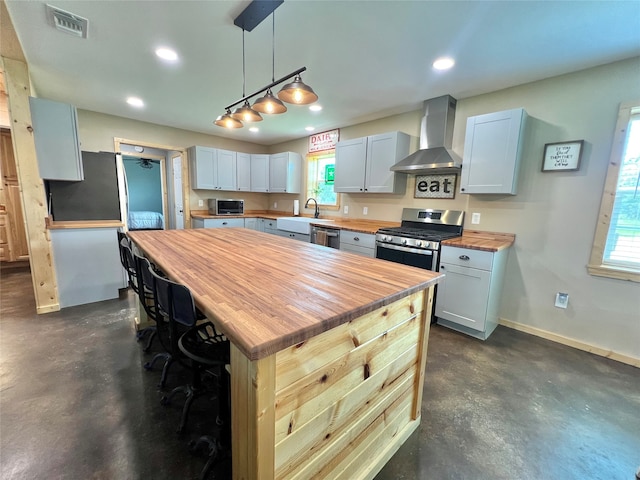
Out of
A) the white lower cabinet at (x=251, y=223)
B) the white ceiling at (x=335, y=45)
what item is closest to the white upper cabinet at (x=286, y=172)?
the white lower cabinet at (x=251, y=223)

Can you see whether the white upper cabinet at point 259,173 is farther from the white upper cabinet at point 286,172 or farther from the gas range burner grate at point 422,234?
the gas range burner grate at point 422,234

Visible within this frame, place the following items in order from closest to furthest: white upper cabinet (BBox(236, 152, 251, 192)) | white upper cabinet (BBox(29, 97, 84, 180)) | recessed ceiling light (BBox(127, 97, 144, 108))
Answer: white upper cabinet (BBox(29, 97, 84, 180)) → recessed ceiling light (BBox(127, 97, 144, 108)) → white upper cabinet (BBox(236, 152, 251, 192))

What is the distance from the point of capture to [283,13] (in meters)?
1.75

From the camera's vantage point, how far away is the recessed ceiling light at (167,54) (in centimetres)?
221

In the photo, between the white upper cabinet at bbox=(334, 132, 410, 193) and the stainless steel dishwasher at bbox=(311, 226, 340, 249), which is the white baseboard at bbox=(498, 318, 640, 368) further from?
the stainless steel dishwasher at bbox=(311, 226, 340, 249)

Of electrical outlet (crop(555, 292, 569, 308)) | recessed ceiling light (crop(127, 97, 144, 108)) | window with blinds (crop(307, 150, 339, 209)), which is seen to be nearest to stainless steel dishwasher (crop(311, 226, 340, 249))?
window with blinds (crop(307, 150, 339, 209))

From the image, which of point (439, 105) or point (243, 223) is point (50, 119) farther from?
point (439, 105)

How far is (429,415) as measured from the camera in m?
1.65

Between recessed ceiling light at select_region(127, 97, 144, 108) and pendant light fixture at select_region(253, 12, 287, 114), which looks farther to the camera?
recessed ceiling light at select_region(127, 97, 144, 108)

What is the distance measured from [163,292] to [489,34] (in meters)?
2.62

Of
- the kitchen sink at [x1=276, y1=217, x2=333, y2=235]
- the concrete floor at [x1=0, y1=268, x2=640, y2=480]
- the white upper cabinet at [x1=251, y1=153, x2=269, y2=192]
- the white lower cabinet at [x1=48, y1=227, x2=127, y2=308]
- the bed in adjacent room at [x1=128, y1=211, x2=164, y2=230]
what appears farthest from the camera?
the bed in adjacent room at [x1=128, y1=211, x2=164, y2=230]

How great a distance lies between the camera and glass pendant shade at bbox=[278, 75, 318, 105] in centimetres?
167

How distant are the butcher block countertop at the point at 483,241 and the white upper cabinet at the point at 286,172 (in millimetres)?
3142

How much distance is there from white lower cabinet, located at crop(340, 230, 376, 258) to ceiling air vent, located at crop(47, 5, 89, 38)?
9.81 ft
